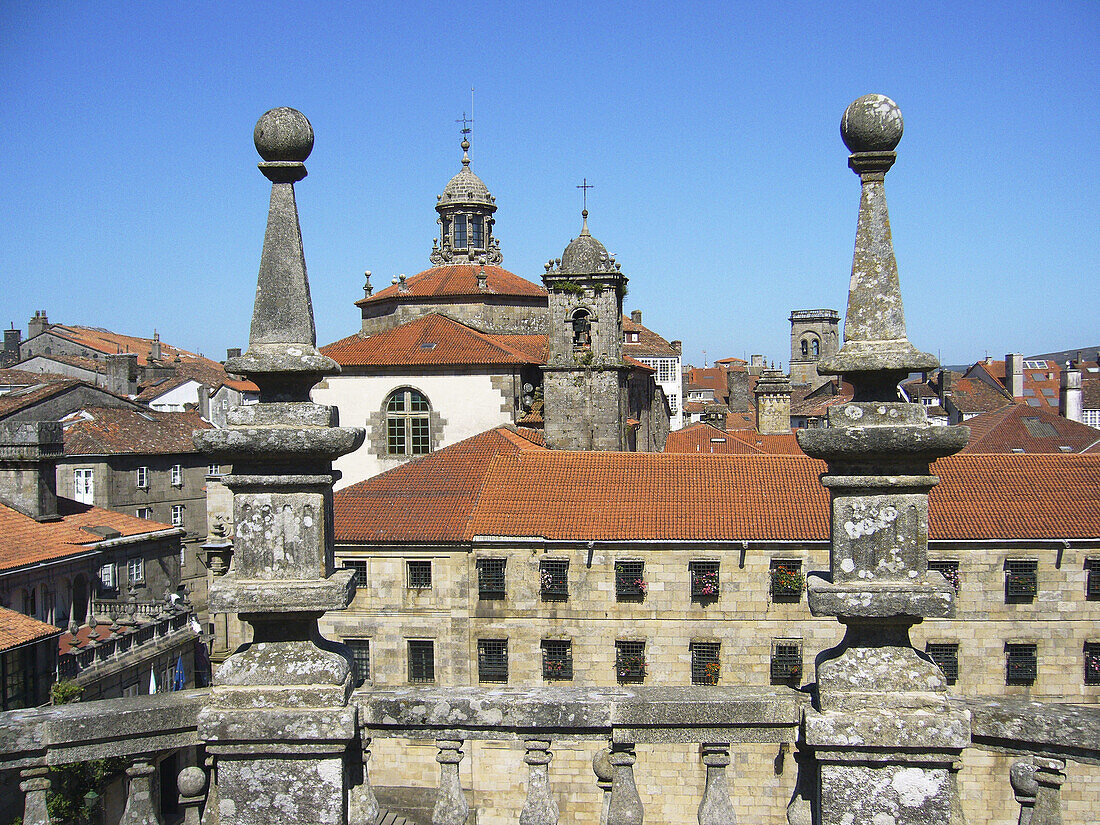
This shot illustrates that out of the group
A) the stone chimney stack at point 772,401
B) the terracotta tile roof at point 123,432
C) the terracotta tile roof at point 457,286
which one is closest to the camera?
the terracotta tile roof at point 123,432

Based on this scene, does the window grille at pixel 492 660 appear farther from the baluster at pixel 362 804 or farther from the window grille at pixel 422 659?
the baluster at pixel 362 804

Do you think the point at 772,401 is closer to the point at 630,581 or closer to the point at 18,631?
the point at 630,581

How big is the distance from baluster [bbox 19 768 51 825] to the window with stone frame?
19.6 metres

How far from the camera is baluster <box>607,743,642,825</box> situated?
396 centimetres

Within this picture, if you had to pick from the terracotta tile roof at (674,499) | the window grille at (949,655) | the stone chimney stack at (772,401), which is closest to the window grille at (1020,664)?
the window grille at (949,655)

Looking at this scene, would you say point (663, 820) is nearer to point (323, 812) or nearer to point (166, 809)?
point (166, 809)

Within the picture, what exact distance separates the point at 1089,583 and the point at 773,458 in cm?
866

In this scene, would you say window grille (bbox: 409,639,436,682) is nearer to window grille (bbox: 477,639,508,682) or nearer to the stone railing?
window grille (bbox: 477,639,508,682)

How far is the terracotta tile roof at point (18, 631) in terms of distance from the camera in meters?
17.1

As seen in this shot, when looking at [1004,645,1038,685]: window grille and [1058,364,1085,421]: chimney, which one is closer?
[1004,645,1038,685]: window grille

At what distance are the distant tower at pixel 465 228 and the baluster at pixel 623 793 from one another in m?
44.5

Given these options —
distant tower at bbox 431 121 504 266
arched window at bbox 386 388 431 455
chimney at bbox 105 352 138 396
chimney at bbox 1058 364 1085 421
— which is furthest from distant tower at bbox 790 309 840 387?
arched window at bbox 386 388 431 455

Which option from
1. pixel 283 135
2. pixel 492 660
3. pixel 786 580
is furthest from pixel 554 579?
pixel 283 135

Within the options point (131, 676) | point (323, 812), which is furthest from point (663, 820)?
point (323, 812)
